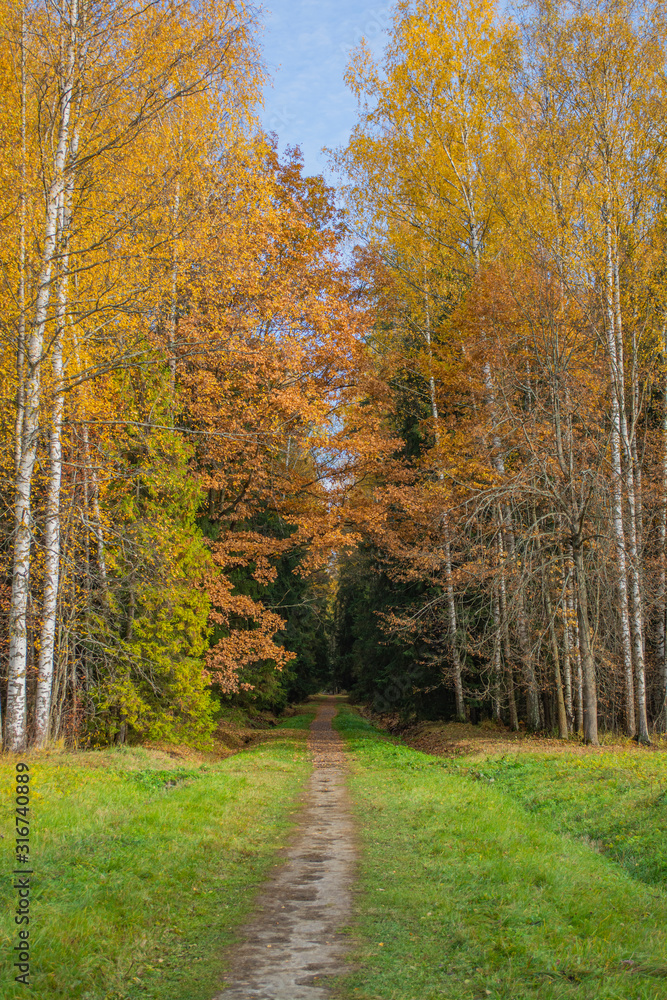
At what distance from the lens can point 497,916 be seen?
4.79 meters

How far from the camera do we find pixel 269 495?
18.3 meters

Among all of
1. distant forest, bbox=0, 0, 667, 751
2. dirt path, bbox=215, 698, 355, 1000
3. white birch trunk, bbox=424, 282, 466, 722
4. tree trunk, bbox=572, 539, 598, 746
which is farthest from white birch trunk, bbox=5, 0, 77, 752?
white birch trunk, bbox=424, 282, 466, 722

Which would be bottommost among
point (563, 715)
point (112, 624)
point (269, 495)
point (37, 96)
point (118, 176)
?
point (563, 715)

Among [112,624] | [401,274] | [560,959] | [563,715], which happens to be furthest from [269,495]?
[560,959]

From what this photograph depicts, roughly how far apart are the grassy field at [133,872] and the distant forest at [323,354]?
2078 millimetres

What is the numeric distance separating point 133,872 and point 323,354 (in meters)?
14.0

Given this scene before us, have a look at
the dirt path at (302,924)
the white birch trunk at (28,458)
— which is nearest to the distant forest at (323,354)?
the white birch trunk at (28,458)

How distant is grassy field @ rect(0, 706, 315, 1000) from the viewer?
3916 mm

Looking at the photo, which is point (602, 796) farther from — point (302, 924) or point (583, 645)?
point (302, 924)

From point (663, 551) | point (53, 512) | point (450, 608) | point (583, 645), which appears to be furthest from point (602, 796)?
point (450, 608)

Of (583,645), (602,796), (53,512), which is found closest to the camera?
(602,796)

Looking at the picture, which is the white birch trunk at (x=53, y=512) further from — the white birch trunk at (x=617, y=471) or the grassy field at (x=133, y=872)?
the white birch trunk at (x=617, y=471)

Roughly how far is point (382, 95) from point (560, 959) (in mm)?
19775

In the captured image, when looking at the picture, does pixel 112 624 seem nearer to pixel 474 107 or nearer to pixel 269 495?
pixel 269 495
